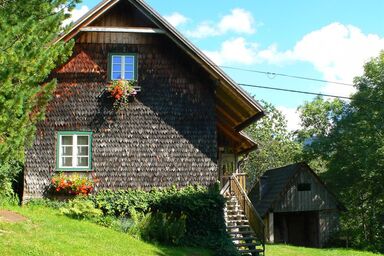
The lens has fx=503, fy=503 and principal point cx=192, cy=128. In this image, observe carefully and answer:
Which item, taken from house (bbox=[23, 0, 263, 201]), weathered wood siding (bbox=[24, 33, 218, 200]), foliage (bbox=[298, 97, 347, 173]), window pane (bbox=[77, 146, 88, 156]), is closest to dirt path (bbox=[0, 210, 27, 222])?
house (bbox=[23, 0, 263, 201])

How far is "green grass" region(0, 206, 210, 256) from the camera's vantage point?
11.0m

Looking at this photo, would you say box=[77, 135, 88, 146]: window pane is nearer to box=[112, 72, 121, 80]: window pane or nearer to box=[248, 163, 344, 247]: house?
box=[112, 72, 121, 80]: window pane

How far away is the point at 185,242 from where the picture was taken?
16047 millimetres

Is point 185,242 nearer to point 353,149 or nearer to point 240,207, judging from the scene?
point 240,207

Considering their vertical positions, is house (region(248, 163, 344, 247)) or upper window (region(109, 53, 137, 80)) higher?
upper window (region(109, 53, 137, 80))

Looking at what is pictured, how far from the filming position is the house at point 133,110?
17078 mm

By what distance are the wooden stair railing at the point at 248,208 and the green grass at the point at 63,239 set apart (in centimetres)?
213

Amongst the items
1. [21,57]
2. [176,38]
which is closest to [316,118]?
[176,38]

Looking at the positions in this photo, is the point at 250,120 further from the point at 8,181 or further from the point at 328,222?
the point at 328,222

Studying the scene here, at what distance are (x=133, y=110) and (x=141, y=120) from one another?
0.45 metres

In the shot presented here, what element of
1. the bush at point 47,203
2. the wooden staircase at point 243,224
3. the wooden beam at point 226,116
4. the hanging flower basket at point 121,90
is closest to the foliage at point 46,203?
the bush at point 47,203

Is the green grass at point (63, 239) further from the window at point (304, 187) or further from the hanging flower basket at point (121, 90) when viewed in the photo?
the window at point (304, 187)

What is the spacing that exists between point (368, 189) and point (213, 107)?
725 inches

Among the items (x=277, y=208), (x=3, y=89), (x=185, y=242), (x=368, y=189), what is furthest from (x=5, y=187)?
(x=368, y=189)
